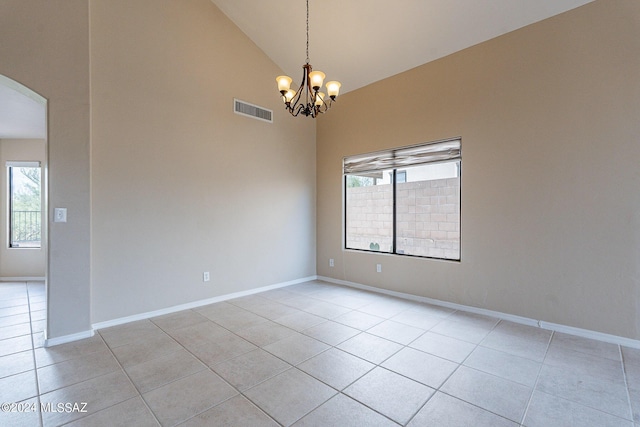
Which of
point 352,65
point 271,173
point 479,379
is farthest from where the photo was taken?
point 271,173

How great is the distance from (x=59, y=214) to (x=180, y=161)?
54.0 inches

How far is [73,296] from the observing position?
298 centimetres

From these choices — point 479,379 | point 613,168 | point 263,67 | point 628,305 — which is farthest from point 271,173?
point 628,305

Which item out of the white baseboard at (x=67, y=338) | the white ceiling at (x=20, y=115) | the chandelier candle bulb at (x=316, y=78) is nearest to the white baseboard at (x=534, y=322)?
the chandelier candle bulb at (x=316, y=78)

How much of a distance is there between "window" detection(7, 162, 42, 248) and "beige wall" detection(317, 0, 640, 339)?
717 centimetres

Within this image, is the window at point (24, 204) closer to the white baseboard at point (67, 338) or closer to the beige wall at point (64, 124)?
the beige wall at point (64, 124)

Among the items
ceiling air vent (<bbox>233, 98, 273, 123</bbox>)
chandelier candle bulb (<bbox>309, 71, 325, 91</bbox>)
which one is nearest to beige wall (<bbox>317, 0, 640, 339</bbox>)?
chandelier candle bulb (<bbox>309, 71, 325, 91</bbox>)

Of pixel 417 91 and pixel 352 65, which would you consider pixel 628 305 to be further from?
pixel 352 65

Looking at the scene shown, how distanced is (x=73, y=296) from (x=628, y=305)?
5.45 meters

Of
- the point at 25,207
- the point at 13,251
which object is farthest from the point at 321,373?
the point at 25,207

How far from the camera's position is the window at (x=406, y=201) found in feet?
13.3

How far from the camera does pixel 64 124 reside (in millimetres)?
2932

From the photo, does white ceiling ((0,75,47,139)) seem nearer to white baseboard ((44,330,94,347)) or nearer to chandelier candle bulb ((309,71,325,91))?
white baseboard ((44,330,94,347))

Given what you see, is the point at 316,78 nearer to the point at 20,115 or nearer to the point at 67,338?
the point at 67,338
